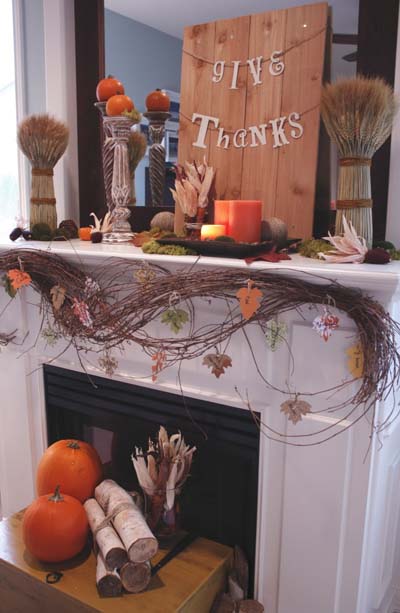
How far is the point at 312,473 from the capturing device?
132cm

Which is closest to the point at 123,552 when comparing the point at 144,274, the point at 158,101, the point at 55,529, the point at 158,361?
the point at 55,529

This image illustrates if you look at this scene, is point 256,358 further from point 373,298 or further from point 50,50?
point 50,50

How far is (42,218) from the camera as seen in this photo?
1792mm

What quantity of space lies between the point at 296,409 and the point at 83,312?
0.64 meters

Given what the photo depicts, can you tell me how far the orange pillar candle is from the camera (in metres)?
1.38

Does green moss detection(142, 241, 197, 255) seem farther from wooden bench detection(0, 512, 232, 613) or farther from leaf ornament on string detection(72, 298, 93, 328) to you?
wooden bench detection(0, 512, 232, 613)

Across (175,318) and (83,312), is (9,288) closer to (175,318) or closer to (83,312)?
(83,312)

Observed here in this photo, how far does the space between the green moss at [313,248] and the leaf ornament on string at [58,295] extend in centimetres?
68

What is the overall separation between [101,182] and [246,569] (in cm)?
133

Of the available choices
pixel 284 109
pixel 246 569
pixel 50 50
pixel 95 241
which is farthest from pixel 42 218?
pixel 246 569

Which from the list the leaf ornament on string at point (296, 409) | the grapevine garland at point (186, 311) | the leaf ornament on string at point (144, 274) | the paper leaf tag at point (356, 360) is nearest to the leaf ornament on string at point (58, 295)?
the grapevine garland at point (186, 311)

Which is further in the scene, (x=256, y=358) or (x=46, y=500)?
(x=46, y=500)

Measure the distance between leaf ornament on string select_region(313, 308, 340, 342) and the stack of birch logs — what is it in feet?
2.25

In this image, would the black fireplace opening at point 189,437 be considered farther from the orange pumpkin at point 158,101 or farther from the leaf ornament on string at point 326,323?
the orange pumpkin at point 158,101
